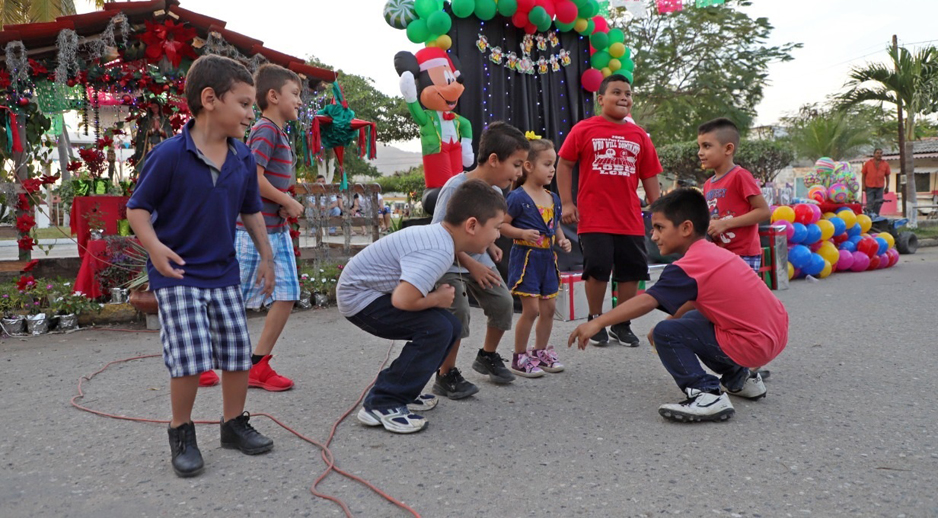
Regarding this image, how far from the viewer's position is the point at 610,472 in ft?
7.95

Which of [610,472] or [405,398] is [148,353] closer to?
[405,398]

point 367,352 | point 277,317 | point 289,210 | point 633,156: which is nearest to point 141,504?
point 277,317

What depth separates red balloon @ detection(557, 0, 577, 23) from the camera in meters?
8.14

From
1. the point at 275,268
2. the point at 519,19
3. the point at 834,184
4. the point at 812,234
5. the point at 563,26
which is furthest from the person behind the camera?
the point at 834,184

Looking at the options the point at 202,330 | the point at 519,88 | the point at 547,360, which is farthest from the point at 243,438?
the point at 519,88

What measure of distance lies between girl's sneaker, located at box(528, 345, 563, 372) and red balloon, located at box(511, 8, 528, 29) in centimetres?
509

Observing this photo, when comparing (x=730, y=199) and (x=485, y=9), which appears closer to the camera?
(x=730, y=199)

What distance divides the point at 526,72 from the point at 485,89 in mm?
710

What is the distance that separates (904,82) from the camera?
18609 millimetres

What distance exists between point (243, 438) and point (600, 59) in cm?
746

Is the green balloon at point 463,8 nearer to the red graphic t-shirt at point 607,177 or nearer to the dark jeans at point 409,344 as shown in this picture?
the red graphic t-shirt at point 607,177

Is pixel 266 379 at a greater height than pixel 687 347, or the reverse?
pixel 687 347

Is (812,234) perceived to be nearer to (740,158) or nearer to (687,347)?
(687,347)

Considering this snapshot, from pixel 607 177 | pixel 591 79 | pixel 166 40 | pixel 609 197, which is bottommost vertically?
pixel 609 197
